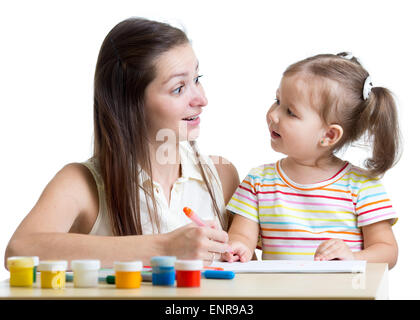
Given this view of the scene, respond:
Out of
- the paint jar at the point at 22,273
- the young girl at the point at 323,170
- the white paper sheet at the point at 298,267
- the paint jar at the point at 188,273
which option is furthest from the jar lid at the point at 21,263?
the young girl at the point at 323,170

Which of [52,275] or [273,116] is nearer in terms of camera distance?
[52,275]

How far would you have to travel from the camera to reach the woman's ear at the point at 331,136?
6.23ft

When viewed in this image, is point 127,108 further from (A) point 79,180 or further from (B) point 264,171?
(B) point 264,171

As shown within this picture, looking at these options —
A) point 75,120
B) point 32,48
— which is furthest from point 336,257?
point 32,48

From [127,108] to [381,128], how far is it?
719 mm

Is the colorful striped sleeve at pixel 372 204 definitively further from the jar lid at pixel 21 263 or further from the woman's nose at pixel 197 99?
the jar lid at pixel 21 263

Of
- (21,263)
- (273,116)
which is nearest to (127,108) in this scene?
(273,116)

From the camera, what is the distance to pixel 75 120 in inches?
121

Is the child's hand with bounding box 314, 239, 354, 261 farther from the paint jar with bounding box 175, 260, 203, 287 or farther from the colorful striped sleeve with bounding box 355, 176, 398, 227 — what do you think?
the paint jar with bounding box 175, 260, 203, 287

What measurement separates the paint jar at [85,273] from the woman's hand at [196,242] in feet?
0.93

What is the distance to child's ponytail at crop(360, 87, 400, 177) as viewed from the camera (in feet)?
6.27

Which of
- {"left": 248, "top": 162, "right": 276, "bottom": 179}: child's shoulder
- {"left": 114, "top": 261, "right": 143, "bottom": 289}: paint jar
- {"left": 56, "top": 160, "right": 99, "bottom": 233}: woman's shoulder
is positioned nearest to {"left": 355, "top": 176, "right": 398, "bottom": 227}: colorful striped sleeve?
{"left": 248, "top": 162, "right": 276, "bottom": 179}: child's shoulder

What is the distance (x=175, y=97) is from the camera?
6.36ft

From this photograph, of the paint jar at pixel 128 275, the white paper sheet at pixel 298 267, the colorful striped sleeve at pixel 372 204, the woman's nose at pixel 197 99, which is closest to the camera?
the paint jar at pixel 128 275
